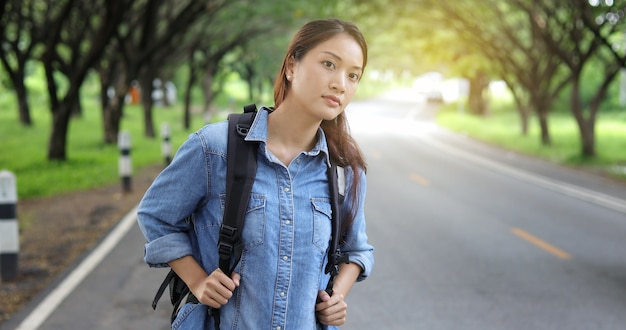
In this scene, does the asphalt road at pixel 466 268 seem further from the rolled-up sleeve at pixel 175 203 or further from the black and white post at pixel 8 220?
the rolled-up sleeve at pixel 175 203

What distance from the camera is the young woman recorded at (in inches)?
101

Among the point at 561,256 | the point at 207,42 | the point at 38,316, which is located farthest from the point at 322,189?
the point at 207,42

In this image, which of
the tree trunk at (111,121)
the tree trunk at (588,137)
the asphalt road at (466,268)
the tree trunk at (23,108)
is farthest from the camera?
the tree trunk at (23,108)

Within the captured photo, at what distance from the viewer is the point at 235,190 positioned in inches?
99.3

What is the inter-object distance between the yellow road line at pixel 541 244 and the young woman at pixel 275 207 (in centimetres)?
746

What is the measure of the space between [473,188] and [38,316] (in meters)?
11.2

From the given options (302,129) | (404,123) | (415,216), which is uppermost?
(302,129)

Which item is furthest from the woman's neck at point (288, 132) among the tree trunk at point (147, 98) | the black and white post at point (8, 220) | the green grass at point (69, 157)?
the tree trunk at point (147, 98)

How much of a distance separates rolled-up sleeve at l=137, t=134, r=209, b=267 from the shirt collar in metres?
0.16

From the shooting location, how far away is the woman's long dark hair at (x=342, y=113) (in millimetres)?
2648

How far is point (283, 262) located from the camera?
259 cm

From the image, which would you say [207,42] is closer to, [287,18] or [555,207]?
[287,18]

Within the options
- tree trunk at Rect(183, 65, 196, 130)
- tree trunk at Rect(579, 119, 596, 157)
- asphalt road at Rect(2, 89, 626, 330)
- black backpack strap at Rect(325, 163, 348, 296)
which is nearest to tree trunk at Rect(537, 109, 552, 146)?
tree trunk at Rect(579, 119, 596, 157)

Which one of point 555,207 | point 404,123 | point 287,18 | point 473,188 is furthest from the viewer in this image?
point 404,123
